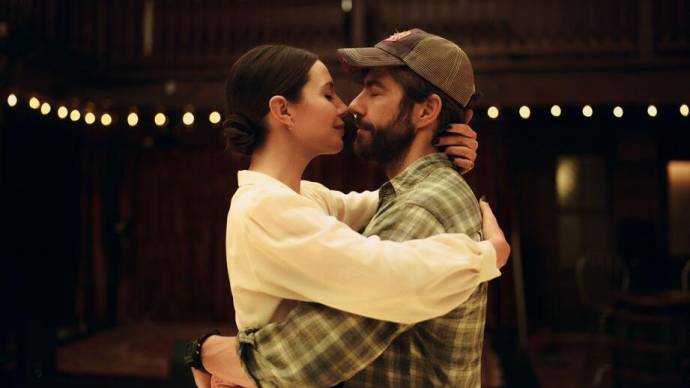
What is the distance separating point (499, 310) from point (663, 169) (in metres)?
2.30

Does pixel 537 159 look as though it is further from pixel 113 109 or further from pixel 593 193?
pixel 113 109

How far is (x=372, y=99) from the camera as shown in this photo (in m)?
1.60

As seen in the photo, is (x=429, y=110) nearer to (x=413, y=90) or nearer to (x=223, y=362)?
(x=413, y=90)

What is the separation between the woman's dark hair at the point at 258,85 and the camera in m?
1.59

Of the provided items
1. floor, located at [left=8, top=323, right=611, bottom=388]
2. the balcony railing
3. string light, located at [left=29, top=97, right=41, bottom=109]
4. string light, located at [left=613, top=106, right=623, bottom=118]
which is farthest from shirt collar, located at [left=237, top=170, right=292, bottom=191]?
string light, located at [left=29, top=97, right=41, bottom=109]

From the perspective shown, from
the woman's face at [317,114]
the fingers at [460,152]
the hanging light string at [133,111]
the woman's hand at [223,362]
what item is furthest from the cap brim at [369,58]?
the hanging light string at [133,111]

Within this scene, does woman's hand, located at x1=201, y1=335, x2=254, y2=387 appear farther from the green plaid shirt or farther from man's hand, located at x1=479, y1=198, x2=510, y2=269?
man's hand, located at x1=479, y1=198, x2=510, y2=269

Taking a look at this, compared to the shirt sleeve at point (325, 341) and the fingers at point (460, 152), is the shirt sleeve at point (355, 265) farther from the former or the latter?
the fingers at point (460, 152)

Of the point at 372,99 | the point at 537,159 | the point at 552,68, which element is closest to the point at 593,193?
the point at 537,159

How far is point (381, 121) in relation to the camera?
5.22 ft

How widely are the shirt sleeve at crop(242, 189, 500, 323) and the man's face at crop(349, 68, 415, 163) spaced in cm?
30

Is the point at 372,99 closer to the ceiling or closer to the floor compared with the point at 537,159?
closer to the ceiling

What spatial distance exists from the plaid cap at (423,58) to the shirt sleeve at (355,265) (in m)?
0.36

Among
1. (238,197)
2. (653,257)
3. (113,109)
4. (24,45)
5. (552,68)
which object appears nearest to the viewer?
(238,197)
